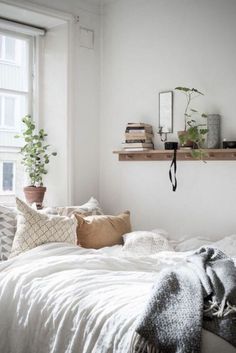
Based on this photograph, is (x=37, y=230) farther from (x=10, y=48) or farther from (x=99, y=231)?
(x=10, y=48)

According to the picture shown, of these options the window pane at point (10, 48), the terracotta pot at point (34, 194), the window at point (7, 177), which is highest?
the window pane at point (10, 48)

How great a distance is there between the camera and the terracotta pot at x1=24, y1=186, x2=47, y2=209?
4.57 meters

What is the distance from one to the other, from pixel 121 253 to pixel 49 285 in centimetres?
116

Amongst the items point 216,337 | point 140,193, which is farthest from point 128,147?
point 216,337

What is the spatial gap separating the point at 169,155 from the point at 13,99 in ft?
5.18

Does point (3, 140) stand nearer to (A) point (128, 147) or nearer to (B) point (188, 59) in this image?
(A) point (128, 147)

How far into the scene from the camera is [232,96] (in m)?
3.96

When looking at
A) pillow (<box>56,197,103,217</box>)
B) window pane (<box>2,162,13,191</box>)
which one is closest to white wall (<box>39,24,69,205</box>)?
window pane (<box>2,162,13,191</box>)

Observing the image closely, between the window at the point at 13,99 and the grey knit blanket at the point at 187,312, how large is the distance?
2842 mm

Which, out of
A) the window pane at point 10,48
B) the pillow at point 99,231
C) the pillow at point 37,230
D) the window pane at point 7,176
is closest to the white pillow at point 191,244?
the pillow at point 99,231

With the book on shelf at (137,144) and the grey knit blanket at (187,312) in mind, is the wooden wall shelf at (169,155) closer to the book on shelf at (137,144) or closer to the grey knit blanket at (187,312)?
the book on shelf at (137,144)

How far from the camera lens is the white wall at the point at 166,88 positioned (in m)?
4.03

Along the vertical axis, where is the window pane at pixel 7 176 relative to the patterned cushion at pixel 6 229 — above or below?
above

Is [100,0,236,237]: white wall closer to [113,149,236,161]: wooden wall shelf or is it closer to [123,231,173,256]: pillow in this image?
[113,149,236,161]: wooden wall shelf
